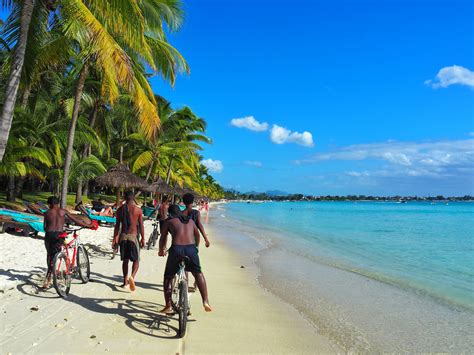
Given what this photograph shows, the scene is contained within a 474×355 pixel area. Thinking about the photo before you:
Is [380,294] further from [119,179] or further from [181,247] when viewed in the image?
[119,179]

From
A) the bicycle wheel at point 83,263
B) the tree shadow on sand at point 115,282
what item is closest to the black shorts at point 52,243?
the bicycle wheel at point 83,263

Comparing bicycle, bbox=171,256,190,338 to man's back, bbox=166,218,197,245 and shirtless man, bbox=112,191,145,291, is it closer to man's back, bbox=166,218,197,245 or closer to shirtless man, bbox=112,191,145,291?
man's back, bbox=166,218,197,245

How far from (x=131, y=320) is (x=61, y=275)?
5.24 feet

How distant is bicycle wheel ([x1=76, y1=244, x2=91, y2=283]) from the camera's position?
6.47m

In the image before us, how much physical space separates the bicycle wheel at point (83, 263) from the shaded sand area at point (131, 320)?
155 mm

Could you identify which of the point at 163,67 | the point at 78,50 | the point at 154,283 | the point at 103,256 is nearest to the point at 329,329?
the point at 154,283

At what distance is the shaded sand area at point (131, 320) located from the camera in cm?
439

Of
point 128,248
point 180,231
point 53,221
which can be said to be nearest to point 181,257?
point 180,231

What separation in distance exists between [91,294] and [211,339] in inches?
97.5

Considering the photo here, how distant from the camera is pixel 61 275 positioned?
5.92 m

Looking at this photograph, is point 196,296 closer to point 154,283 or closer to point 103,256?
point 154,283

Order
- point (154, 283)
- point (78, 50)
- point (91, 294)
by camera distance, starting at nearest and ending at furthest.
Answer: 1. point (91, 294)
2. point (154, 283)
3. point (78, 50)

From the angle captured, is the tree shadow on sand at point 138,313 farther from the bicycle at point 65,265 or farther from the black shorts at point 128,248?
the black shorts at point 128,248

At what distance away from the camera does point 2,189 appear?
3148 centimetres
